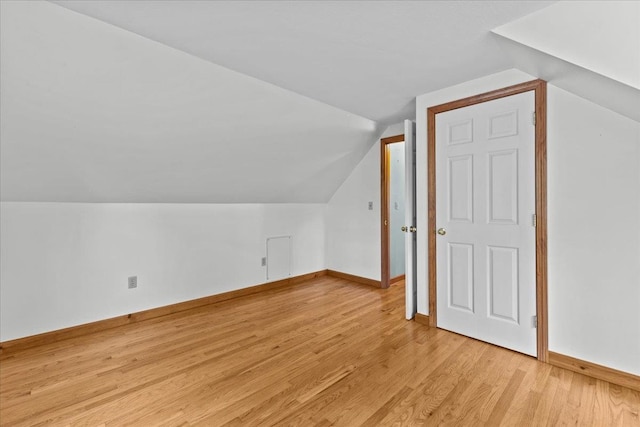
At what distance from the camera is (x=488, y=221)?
2.35 meters

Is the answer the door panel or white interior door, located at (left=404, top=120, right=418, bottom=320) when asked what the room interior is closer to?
white interior door, located at (left=404, top=120, right=418, bottom=320)

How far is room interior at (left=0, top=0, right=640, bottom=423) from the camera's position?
1.55 m

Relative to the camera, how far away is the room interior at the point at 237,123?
1.55 meters

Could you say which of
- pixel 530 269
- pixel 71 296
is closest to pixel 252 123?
pixel 71 296

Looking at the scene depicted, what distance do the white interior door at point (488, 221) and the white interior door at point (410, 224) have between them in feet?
0.90

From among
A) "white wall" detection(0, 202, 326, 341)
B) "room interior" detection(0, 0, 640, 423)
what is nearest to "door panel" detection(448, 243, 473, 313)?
"room interior" detection(0, 0, 640, 423)

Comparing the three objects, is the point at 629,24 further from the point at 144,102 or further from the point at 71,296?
the point at 71,296

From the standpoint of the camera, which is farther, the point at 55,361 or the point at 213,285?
the point at 213,285

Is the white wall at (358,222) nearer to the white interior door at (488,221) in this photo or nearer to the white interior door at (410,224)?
the white interior door at (410,224)

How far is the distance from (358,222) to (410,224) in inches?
53.8

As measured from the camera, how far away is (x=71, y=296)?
97.0 inches

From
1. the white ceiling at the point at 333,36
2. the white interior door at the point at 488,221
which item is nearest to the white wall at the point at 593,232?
the white interior door at the point at 488,221

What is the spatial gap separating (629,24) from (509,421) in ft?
6.66

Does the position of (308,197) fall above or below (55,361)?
above
